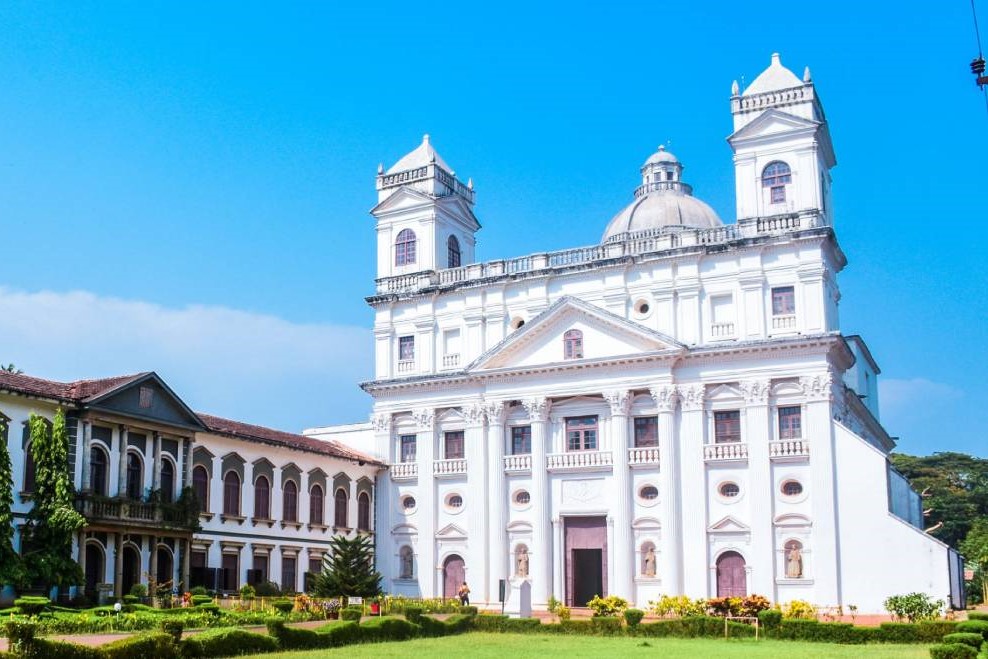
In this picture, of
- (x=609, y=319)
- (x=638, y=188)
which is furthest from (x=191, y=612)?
(x=638, y=188)

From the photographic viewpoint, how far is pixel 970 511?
78.6 metres

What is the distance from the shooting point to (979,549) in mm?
67812

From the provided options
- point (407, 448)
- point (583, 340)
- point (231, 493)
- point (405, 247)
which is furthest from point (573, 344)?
point (231, 493)

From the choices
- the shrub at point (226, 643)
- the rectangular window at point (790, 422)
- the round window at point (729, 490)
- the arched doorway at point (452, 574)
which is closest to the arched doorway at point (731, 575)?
the round window at point (729, 490)

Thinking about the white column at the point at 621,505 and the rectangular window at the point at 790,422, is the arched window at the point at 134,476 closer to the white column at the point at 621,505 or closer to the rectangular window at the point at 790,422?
the white column at the point at 621,505

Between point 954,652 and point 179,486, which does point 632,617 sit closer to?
point 954,652

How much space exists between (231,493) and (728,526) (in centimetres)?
1827

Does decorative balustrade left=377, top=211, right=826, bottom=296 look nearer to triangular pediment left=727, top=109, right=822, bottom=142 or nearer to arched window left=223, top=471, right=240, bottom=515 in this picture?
triangular pediment left=727, top=109, right=822, bottom=142

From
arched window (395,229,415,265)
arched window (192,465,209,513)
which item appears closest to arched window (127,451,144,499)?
arched window (192,465,209,513)

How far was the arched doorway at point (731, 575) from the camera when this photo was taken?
132ft

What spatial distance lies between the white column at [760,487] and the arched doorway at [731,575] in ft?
1.23

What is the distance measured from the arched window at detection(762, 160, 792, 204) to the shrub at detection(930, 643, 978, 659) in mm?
24171

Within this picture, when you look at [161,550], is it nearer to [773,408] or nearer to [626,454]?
[626,454]

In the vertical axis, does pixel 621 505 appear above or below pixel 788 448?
below
